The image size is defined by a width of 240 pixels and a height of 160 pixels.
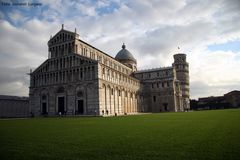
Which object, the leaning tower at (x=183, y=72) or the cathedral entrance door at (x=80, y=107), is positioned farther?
the leaning tower at (x=183, y=72)

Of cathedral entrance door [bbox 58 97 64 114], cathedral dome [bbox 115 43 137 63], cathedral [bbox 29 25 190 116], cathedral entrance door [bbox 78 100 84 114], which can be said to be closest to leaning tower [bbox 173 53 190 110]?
cathedral dome [bbox 115 43 137 63]

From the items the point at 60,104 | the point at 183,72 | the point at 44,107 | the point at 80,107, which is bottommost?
the point at 80,107

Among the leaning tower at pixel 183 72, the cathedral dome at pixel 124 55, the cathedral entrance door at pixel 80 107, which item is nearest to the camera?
the cathedral entrance door at pixel 80 107

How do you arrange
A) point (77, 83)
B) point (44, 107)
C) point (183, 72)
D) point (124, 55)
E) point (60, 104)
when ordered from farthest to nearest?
1. point (183, 72)
2. point (124, 55)
3. point (44, 107)
4. point (60, 104)
5. point (77, 83)

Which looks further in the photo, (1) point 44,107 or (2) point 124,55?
(2) point 124,55

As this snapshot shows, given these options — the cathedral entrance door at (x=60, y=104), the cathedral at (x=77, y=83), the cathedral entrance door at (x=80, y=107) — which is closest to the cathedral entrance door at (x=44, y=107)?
the cathedral at (x=77, y=83)

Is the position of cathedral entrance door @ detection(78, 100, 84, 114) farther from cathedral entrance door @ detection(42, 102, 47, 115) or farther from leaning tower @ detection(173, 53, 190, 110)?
leaning tower @ detection(173, 53, 190, 110)

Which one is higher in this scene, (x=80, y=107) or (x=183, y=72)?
(x=183, y=72)

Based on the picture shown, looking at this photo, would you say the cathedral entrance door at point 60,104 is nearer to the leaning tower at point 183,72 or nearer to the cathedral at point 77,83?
the cathedral at point 77,83

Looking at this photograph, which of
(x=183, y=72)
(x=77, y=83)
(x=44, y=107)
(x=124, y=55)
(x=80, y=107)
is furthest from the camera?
(x=183, y=72)

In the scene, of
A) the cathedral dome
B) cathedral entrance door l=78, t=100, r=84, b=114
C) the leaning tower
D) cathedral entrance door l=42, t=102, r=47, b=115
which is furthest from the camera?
the leaning tower

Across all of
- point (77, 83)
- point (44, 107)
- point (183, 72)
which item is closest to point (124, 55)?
point (183, 72)

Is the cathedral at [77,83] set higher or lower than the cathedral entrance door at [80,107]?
higher

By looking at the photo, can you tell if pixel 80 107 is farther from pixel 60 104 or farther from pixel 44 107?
pixel 44 107
